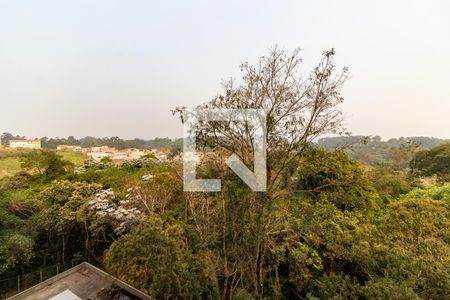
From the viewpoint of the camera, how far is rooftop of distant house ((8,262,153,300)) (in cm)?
518

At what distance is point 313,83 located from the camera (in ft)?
18.0

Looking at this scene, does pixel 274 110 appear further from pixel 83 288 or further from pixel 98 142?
pixel 98 142

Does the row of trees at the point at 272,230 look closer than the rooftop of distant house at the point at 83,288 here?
Yes

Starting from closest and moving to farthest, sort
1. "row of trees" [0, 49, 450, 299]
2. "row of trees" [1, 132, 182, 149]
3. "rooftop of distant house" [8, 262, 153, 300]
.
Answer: "row of trees" [0, 49, 450, 299] < "rooftop of distant house" [8, 262, 153, 300] < "row of trees" [1, 132, 182, 149]

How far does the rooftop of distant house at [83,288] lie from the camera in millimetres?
5176

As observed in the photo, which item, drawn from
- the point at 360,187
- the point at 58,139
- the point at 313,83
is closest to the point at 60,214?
the point at 313,83

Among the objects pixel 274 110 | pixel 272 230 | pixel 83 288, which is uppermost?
pixel 274 110

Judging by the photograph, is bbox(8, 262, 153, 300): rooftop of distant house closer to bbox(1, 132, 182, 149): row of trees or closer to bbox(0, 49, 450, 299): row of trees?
bbox(0, 49, 450, 299): row of trees

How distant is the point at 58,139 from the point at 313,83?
222 ft

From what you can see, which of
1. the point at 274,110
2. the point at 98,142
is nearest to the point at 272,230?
the point at 274,110

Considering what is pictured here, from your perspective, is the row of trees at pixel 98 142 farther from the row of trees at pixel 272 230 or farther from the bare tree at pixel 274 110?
the bare tree at pixel 274 110

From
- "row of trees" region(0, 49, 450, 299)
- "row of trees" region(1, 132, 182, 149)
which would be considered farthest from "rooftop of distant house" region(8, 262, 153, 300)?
"row of trees" region(1, 132, 182, 149)

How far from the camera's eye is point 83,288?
5719mm

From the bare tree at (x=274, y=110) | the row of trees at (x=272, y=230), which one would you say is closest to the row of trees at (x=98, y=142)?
the row of trees at (x=272, y=230)
